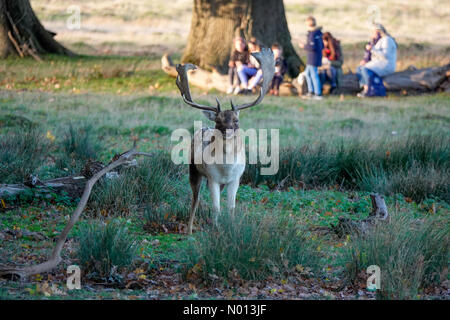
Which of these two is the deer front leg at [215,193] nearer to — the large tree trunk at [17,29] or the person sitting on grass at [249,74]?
the person sitting on grass at [249,74]

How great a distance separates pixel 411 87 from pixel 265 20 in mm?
5042

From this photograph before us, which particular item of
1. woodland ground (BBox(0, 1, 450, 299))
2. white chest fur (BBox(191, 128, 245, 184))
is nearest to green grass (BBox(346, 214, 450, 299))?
woodland ground (BBox(0, 1, 450, 299))

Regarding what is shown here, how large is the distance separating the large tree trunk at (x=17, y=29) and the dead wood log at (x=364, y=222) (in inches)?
680

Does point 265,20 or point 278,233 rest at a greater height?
point 265,20

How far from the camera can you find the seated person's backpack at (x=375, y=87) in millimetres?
20172

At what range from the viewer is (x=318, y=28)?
1950 cm

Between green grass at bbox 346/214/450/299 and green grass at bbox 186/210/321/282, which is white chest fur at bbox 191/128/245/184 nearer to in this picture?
green grass at bbox 186/210/321/282

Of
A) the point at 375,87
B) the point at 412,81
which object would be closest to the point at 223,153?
the point at 375,87

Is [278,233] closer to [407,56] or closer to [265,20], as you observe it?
[265,20]

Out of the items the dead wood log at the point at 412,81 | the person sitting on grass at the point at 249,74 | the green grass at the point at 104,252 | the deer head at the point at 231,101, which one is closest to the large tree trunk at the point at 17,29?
the person sitting on grass at the point at 249,74

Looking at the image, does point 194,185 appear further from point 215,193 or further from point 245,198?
point 245,198

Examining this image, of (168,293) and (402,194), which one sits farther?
(402,194)

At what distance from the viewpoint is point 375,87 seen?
20250mm
